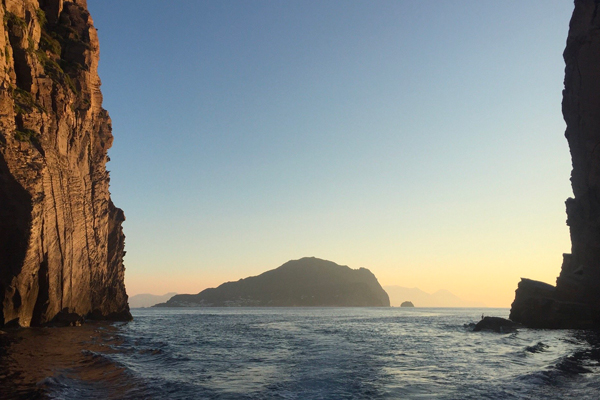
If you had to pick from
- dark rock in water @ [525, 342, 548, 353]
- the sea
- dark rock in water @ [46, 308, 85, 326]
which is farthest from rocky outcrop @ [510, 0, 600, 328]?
dark rock in water @ [46, 308, 85, 326]

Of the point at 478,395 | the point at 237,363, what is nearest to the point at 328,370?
the point at 237,363

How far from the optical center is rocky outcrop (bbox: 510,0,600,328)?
159 ft

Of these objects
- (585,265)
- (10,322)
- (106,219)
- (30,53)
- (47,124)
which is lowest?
(10,322)

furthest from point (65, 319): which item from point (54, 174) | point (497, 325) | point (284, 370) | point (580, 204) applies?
point (580, 204)

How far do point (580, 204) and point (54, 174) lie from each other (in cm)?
6306

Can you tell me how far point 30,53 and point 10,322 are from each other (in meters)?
25.5

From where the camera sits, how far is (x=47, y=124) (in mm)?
39219

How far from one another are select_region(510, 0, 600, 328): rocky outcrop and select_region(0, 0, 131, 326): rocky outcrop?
55.9 m

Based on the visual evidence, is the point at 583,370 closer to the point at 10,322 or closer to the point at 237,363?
the point at 237,363

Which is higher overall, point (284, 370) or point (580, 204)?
point (580, 204)

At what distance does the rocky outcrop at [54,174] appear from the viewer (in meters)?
31.6

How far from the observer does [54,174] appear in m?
39.2

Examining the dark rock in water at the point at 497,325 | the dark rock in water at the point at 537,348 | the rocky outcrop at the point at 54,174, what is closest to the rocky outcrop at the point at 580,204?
the dark rock in water at the point at 497,325

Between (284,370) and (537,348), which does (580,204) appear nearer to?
(537,348)
